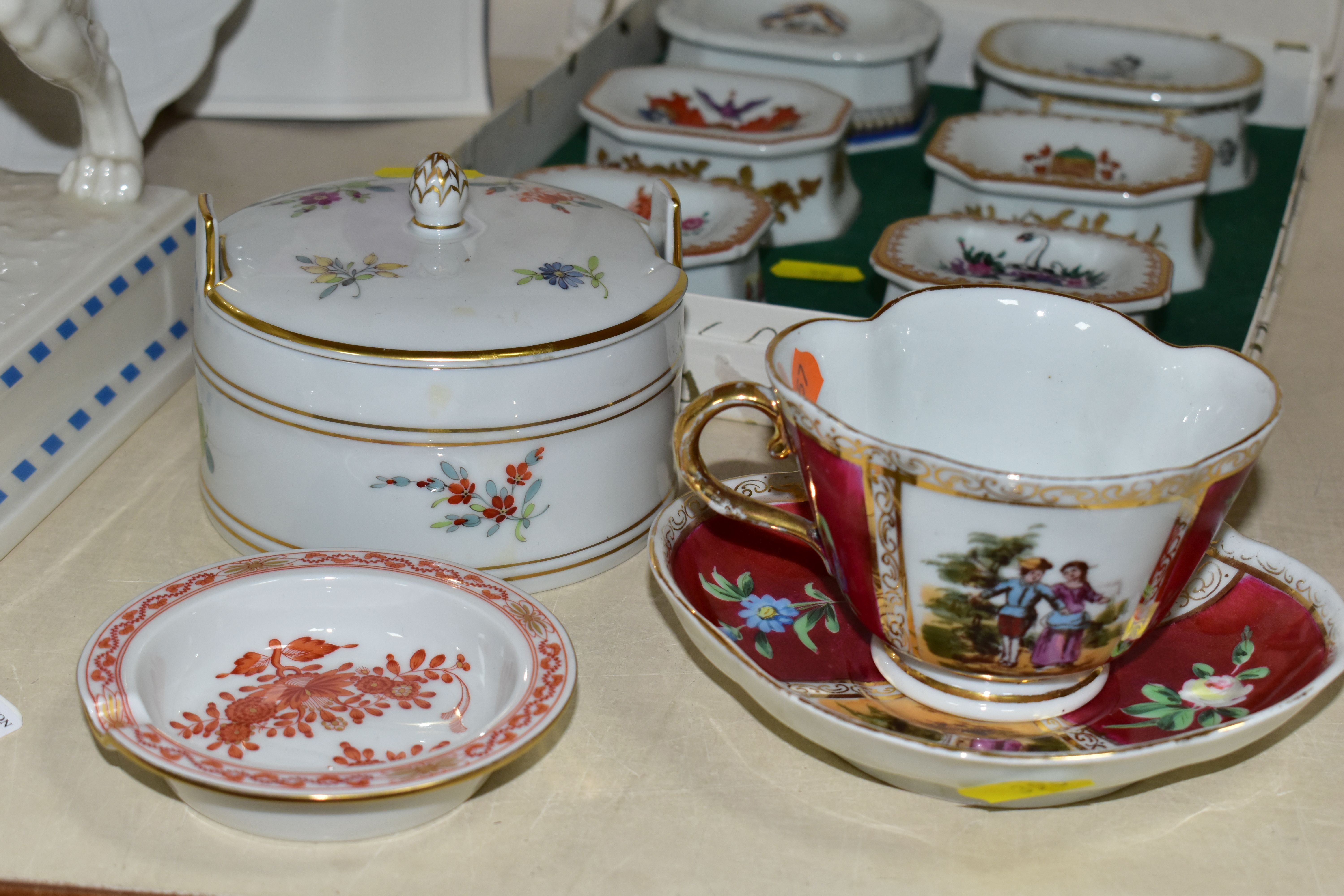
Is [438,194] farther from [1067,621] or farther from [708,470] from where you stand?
[1067,621]

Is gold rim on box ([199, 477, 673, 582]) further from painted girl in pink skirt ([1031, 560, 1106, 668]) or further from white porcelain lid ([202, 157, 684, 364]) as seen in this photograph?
painted girl in pink skirt ([1031, 560, 1106, 668])

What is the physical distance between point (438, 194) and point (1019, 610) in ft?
1.12

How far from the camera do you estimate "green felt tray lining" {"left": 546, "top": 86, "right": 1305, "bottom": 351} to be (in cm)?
99

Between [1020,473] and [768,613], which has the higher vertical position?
[1020,473]

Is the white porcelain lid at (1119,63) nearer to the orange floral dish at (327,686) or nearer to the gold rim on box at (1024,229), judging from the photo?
the gold rim on box at (1024,229)

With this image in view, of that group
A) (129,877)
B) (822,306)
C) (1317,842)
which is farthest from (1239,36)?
(129,877)

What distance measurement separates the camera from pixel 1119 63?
1408 mm

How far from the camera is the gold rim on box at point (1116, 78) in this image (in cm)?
124

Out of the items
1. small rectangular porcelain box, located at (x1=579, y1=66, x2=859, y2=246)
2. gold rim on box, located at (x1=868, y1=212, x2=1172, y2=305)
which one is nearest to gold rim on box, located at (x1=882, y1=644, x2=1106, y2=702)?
gold rim on box, located at (x1=868, y1=212, x2=1172, y2=305)

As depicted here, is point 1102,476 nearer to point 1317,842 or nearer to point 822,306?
point 1317,842

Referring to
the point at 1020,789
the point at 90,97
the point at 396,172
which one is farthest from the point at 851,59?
the point at 1020,789

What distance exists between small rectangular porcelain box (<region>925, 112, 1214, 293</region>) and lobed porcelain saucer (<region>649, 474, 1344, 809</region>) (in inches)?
14.6

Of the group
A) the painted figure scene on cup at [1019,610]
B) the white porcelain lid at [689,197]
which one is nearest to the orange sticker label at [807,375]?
the painted figure scene on cup at [1019,610]

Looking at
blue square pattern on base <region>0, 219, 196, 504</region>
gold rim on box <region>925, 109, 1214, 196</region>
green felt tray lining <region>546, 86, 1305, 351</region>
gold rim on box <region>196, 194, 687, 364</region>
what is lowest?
green felt tray lining <region>546, 86, 1305, 351</region>
